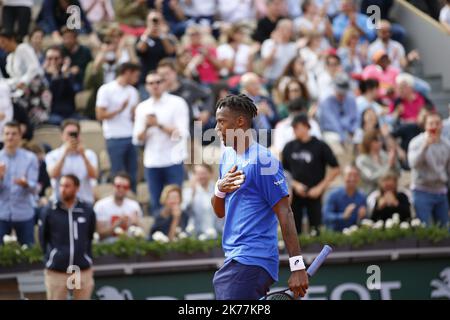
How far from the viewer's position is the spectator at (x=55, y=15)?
1705 centimetres

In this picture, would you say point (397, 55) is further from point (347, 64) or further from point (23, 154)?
point (23, 154)

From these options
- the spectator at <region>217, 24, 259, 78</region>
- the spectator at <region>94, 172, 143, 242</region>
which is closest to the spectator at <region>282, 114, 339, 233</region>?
the spectator at <region>94, 172, 143, 242</region>

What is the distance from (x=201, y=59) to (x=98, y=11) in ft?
6.12

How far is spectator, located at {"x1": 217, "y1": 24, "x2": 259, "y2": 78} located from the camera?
17203mm

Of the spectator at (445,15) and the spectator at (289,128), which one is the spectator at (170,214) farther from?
the spectator at (445,15)

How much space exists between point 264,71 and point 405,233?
437 cm

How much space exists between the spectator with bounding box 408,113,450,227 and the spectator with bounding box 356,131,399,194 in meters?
0.75

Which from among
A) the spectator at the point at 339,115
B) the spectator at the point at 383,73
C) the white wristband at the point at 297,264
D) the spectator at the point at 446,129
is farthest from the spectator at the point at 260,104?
the white wristband at the point at 297,264

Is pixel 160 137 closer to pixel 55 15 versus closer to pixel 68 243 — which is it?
pixel 68 243

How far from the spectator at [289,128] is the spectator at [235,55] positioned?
225 centimetres

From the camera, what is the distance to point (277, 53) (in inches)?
679

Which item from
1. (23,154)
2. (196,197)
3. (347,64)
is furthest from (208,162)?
(347,64)

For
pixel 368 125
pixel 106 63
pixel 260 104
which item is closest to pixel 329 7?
pixel 368 125

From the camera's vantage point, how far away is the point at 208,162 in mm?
14953
